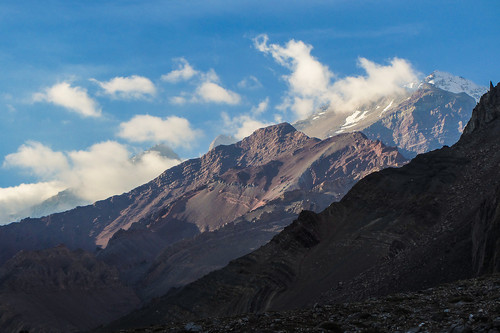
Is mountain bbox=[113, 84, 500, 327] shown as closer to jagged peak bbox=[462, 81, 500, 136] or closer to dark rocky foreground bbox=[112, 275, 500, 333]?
jagged peak bbox=[462, 81, 500, 136]

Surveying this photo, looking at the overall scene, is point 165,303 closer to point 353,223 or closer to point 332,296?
point 353,223

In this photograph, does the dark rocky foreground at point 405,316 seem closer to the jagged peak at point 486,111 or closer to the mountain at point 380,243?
the mountain at point 380,243

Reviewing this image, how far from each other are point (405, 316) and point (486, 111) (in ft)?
333

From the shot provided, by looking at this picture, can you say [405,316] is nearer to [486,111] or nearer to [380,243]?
[380,243]

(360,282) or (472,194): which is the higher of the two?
(472,194)

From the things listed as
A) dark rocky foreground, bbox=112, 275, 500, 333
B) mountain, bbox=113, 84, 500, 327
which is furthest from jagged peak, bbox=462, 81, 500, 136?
dark rocky foreground, bbox=112, 275, 500, 333

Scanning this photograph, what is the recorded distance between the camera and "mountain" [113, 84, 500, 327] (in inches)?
2422

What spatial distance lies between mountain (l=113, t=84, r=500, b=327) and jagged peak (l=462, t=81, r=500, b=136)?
0.27 m

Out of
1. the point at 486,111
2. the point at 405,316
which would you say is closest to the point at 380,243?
the point at 486,111

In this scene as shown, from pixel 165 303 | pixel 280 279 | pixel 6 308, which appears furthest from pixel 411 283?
pixel 6 308

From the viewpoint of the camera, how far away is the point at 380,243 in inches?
3526

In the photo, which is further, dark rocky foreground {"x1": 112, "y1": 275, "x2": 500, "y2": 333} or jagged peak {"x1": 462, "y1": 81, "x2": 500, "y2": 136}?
jagged peak {"x1": 462, "y1": 81, "x2": 500, "y2": 136}

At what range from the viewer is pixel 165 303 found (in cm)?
12019

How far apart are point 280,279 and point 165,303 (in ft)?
116
